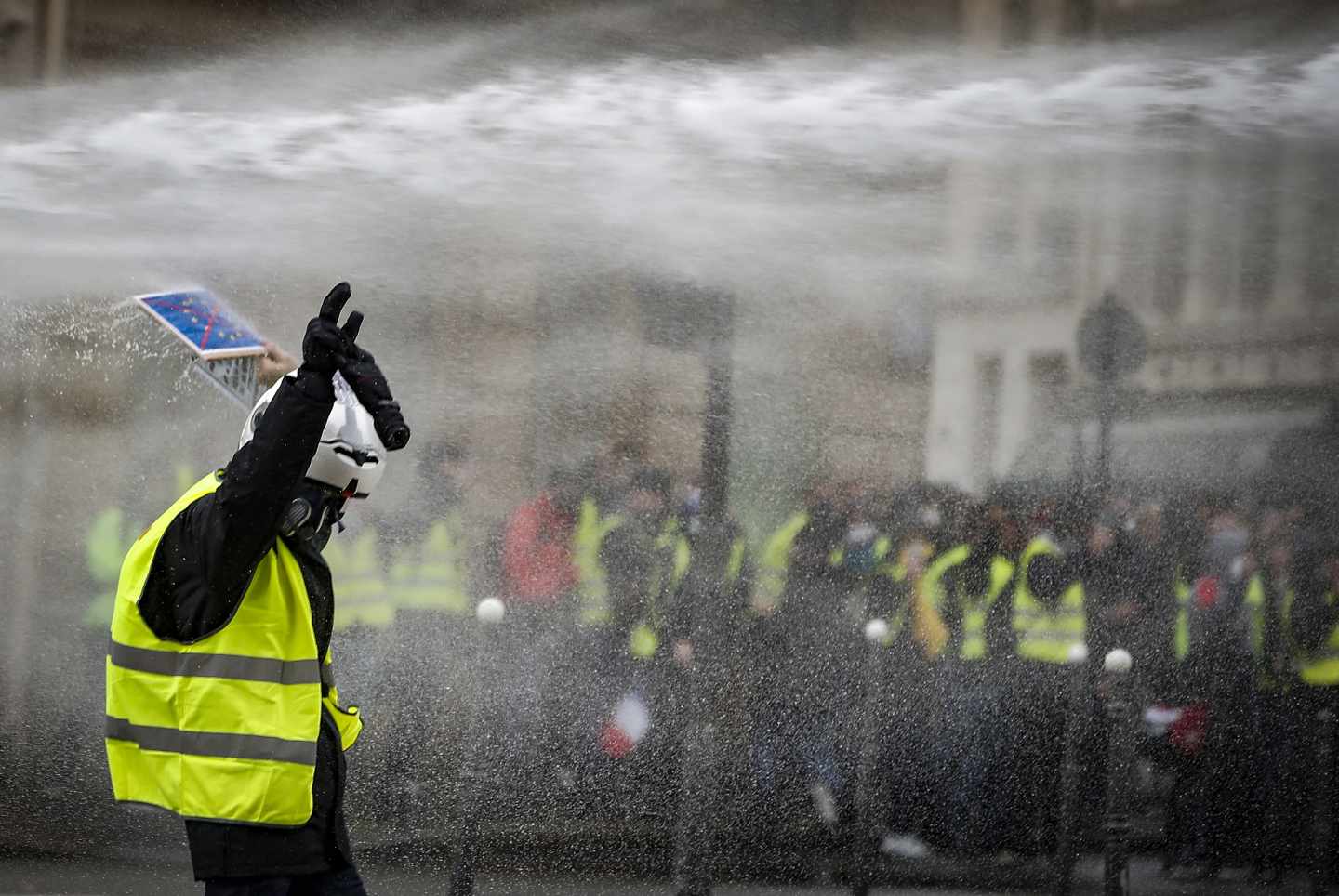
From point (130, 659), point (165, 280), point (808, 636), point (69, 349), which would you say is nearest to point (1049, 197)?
point (808, 636)

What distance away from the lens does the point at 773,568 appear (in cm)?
502

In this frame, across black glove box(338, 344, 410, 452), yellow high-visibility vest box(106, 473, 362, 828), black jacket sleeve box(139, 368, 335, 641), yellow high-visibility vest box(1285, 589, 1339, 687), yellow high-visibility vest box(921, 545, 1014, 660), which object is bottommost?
yellow high-visibility vest box(1285, 589, 1339, 687)

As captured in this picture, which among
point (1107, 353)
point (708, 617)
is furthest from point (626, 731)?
point (1107, 353)

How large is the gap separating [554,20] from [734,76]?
0.66 m

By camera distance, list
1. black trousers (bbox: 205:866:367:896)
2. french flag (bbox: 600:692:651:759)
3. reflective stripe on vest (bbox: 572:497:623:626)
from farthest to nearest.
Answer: reflective stripe on vest (bbox: 572:497:623:626)
french flag (bbox: 600:692:651:759)
black trousers (bbox: 205:866:367:896)

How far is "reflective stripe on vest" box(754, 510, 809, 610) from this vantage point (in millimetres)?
4996

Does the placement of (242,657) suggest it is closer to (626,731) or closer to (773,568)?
(626,731)

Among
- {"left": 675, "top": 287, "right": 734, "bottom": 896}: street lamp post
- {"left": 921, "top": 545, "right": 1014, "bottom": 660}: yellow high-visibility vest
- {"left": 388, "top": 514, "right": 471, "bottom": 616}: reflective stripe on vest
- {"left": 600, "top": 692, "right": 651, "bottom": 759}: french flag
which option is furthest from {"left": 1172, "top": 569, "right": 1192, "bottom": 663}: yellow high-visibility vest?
{"left": 388, "top": 514, "right": 471, "bottom": 616}: reflective stripe on vest

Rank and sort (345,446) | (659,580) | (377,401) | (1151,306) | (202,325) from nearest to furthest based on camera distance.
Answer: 1. (377,401)
2. (345,446)
3. (202,325)
4. (659,580)
5. (1151,306)

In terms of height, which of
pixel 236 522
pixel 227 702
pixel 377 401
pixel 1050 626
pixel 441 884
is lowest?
pixel 441 884

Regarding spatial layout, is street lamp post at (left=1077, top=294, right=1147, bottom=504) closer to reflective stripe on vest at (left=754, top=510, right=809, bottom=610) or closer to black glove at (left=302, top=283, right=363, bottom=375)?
reflective stripe on vest at (left=754, top=510, right=809, bottom=610)

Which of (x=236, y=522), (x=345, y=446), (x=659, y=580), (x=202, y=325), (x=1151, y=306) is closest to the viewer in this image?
(x=236, y=522)

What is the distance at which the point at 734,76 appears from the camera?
5.29 metres

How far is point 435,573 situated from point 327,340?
2994 mm
